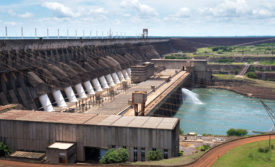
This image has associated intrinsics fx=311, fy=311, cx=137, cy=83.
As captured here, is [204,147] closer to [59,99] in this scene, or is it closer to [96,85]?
[59,99]

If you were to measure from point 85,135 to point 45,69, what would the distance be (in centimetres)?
2867

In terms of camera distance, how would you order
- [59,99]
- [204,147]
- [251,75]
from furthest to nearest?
[251,75] < [59,99] < [204,147]

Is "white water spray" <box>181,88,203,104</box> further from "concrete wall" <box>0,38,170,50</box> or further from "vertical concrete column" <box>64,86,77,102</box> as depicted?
"vertical concrete column" <box>64,86,77,102</box>

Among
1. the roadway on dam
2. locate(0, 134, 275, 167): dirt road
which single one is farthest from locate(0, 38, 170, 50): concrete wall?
locate(0, 134, 275, 167): dirt road

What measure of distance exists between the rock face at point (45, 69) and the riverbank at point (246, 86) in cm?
3824

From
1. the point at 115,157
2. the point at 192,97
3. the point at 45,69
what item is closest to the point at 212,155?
the point at 115,157

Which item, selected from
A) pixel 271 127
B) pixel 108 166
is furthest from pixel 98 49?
pixel 108 166

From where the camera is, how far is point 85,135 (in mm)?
35938

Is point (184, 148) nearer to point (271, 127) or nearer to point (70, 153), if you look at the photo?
point (70, 153)

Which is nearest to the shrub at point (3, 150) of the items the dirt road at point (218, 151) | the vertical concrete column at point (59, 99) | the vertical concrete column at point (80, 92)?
the vertical concrete column at point (59, 99)

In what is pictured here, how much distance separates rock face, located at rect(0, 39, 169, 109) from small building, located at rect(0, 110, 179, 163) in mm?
11297

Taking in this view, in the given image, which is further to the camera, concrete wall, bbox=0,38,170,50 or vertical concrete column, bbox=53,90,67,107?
vertical concrete column, bbox=53,90,67,107

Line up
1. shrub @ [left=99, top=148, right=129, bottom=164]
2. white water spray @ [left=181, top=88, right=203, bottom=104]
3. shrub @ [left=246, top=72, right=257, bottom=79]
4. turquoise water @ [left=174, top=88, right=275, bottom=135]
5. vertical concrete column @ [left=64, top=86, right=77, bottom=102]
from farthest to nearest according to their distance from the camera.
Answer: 1. shrub @ [left=246, top=72, right=257, bottom=79]
2. white water spray @ [left=181, top=88, right=203, bottom=104]
3. vertical concrete column @ [left=64, top=86, right=77, bottom=102]
4. turquoise water @ [left=174, top=88, right=275, bottom=135]
5. shrub @ [left=99, top=148, right=129, bottom=164]

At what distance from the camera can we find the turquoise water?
60.5 meters
